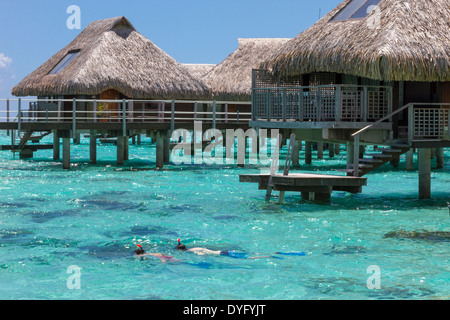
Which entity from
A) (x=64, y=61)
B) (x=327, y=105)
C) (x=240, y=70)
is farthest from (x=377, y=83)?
(x=240, y=70)

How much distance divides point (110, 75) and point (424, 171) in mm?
16745

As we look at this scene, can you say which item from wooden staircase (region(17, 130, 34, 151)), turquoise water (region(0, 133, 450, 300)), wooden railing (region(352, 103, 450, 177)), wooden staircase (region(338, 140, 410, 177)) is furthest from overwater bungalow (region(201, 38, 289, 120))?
wooden staircase (region(338, 140, 410, 177))

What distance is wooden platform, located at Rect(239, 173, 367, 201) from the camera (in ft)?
59.4

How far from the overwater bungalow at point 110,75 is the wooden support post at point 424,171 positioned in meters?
15.4

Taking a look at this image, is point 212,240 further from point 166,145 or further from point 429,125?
point 166,145

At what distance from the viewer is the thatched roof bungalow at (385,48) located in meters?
18.8

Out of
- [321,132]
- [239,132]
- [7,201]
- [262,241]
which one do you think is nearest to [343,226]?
[262,241]

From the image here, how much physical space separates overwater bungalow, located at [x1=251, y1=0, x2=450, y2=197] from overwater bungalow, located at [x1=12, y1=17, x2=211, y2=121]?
12.2 metres

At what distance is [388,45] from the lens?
18.8 meters

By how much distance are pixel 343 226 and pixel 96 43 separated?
67.4 feet

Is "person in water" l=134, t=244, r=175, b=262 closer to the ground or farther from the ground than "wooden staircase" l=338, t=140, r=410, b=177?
closer to the ground

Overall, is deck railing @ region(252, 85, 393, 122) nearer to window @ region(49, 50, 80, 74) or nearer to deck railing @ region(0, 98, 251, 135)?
deck railing @ region(0, 98, 251, 135)

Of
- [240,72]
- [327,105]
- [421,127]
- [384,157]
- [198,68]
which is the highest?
[198,68]

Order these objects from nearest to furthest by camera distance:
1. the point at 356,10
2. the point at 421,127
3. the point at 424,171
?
the point at 421,127 → the point at 424,171 → the point at 356,10
